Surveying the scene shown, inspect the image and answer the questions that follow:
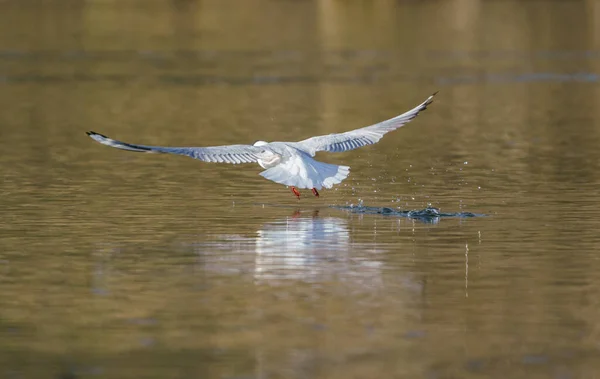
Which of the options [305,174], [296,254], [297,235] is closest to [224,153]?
[305,174]

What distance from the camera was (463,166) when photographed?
79.8 feet

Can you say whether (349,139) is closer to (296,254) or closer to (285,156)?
(285,156)

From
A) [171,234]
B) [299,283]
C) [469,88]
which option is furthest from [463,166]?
[469,88]

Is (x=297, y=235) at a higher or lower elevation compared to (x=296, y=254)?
higher

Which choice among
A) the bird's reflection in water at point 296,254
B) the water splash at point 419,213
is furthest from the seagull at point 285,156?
the water splash at point 419,213

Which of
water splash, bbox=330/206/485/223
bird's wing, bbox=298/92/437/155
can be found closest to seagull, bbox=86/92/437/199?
bird's wing, bbox=298/92/437/155

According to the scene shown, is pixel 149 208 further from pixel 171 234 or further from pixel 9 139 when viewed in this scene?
pixel 9 139

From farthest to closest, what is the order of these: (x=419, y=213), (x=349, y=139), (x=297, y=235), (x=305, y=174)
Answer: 1. (x=349, y=139)
2. (x=419, y=213)
3. (x=305, y=174)
4. (x=297, y=235)

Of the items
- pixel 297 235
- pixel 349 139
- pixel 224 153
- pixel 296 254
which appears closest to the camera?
pixel 296 254

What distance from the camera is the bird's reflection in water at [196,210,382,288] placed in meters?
14.9

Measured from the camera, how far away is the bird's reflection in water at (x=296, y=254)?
14883 mm

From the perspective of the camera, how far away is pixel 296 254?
52.7 ft

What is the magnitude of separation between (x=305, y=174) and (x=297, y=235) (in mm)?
1106

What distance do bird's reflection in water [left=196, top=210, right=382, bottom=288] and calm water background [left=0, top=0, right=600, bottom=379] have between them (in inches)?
2.1
